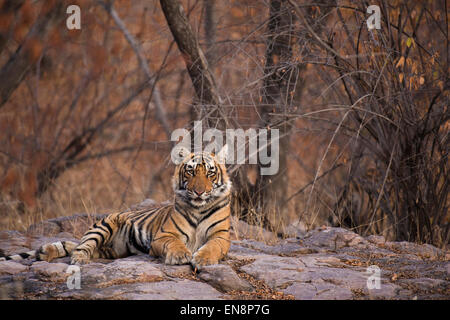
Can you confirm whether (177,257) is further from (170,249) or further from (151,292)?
(151,292)

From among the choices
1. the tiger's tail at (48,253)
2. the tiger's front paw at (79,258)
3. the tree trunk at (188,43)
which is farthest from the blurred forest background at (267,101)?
the tiger's front paw at (79,258)

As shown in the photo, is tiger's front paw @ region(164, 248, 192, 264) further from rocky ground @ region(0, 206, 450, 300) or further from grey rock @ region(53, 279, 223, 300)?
grey rock @ region(53, 279, 223, 300)

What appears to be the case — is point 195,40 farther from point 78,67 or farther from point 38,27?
point 78,67

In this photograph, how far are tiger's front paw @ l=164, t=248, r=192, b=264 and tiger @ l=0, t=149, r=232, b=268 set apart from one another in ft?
0.18

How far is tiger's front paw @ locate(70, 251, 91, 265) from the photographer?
5.10m

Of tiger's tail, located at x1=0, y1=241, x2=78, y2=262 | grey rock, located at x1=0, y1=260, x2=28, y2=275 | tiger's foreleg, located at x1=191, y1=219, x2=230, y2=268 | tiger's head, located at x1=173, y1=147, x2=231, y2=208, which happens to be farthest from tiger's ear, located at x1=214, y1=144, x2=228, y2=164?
grey rock, located at x1=0, y1=260, x2=28, y2=275

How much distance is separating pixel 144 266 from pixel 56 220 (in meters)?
3.54

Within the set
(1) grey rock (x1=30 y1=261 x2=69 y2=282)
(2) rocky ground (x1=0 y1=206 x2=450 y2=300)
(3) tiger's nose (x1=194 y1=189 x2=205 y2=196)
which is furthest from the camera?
(3) tiger's nose (x1=194 y1=189 x2=205 y2=196)

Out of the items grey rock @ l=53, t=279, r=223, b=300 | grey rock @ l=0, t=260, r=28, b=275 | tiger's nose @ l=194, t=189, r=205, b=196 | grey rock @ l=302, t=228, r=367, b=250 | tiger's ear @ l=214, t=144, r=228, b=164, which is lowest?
grey rock @ l=302, t=228, r=367, b=250

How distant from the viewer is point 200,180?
5301mm

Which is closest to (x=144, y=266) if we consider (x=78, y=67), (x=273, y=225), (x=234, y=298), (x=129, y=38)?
(x=234, y=298)

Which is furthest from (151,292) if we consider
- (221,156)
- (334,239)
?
(334,239)

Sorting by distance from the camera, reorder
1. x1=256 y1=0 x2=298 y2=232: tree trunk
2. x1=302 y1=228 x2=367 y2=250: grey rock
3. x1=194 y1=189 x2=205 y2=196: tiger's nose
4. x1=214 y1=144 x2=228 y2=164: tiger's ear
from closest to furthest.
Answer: x1=194 y1=189 x2=205 y2=196: tiger's nose, x1=214 y1=144 x2=228 y2=164: tiger's ear, x1=302 y1=228 x2=367 y2=250: grey rock, x1=256 y1=0 x2=298 y2=232: tree trunk

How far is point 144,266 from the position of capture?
15.5 feet
